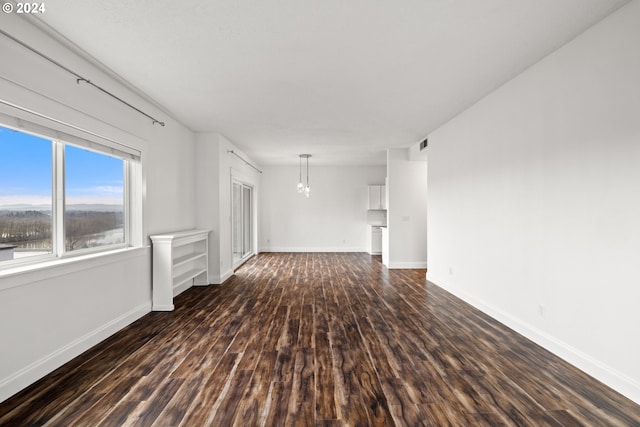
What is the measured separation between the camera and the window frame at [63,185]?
2376 mm

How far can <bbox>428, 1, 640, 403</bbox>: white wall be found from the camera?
218 cm

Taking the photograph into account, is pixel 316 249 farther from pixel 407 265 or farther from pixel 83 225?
pixel 83 225

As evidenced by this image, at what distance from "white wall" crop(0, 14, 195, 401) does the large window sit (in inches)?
9.3

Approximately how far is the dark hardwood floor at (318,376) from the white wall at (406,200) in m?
3.03

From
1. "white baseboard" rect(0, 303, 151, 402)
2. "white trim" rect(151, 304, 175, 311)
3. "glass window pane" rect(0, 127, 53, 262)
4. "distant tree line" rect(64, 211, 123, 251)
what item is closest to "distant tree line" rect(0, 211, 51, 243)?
"glass window pane" rect(0, 127, 53, 262)

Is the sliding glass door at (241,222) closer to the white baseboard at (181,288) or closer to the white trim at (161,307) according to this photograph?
the white baseboard at (181,288)

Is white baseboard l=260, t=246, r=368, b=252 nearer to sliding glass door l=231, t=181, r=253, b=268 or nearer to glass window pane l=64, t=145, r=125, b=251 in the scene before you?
sliding glass door l=231, t=181, r=253, b=268

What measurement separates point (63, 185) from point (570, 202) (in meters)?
4.62

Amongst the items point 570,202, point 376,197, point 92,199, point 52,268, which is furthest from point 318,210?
point 52,268

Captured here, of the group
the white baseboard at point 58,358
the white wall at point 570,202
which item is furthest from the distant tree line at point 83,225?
the white wall at point 570,202

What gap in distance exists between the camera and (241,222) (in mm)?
7988

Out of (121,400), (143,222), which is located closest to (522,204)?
(121,400)

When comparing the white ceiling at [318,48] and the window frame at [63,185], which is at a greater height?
the white ceiling at [318,48]

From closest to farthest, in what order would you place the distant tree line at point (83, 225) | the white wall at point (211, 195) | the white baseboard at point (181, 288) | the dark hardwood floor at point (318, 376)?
the dark hardwood floor at point (318, 376) < the distant tree line at point (83, 225) < the white baseboard at point (181, 288) < the white wall at point (211, 195)
